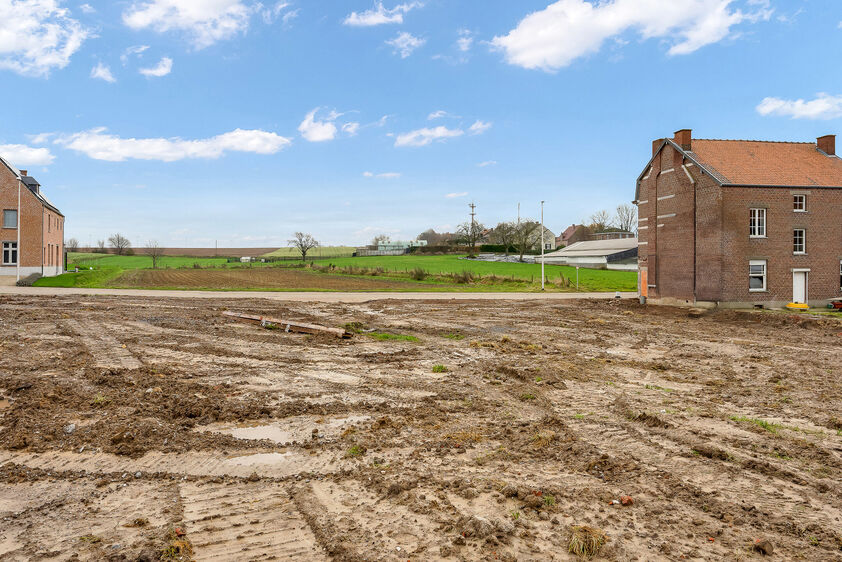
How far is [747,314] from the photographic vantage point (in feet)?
82.8

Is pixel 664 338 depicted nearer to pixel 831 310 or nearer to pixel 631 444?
pixel 631 444

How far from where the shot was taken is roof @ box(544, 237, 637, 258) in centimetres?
7856

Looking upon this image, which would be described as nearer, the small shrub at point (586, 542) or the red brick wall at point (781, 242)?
the small shrub at point (586, 542)

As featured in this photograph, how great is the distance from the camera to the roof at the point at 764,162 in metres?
29.7

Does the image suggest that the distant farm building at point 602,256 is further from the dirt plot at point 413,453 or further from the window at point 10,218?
the window at point 10,218

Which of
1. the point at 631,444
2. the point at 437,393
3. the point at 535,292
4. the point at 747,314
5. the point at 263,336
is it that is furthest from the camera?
the point at 535,292

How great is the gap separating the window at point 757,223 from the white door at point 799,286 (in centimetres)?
318

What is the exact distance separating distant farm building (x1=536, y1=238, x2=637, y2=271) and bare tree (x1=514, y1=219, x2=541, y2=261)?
145 inches

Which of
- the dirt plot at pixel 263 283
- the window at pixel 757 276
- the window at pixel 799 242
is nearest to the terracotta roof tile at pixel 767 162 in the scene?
the window at pixel 799 242

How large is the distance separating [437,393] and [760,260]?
89.6ft

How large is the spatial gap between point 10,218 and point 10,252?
2.97 meters

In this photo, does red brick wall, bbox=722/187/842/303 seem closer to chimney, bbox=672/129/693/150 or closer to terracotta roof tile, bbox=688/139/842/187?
terracotta roof tile, bbox=688/139/842/187

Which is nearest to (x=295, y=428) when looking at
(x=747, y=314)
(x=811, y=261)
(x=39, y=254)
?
(x=747, y=314)

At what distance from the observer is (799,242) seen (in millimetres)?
30094
